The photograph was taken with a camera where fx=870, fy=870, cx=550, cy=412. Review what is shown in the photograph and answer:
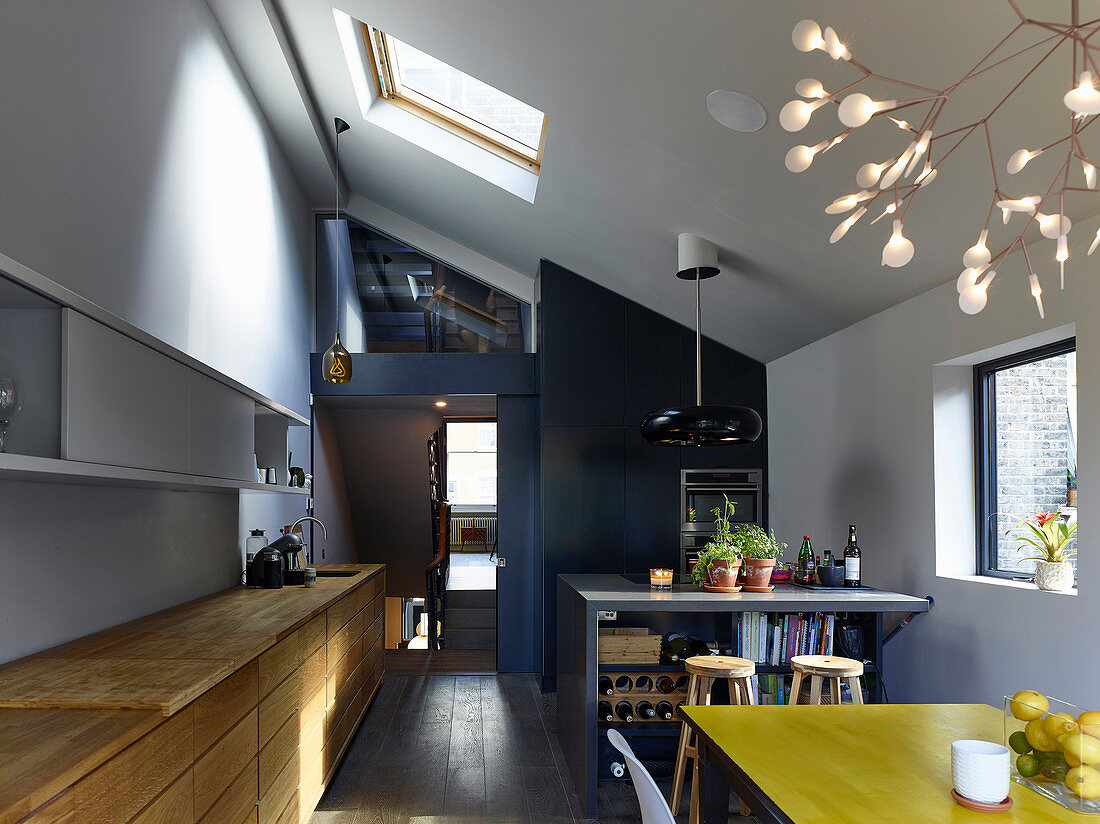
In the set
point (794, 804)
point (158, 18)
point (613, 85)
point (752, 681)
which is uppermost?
point (158, 18)

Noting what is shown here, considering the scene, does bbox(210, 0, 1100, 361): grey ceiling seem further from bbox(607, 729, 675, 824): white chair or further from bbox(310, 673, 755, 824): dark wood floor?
bbox(310, 673, 755, 824): dark wood floor

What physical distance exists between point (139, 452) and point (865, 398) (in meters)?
3.65

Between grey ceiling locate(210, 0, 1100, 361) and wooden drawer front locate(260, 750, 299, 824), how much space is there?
2893 millimetres

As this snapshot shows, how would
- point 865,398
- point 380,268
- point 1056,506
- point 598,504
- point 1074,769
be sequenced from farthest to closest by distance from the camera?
point 380,268 < point 598,504 < point 865,398 < point 1056,506 < point 1074,769

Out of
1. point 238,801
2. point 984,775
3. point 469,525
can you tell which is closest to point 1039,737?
point 984,775

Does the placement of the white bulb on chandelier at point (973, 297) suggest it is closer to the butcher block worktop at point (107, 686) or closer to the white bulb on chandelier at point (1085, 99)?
the white bulb on chandelier at point (1085, 99)

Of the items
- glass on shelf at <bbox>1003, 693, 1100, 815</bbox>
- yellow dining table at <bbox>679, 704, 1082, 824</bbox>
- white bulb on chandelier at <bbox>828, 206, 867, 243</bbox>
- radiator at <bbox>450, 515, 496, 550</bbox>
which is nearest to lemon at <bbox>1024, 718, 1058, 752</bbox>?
glass on shelf at <bbox>1003, 693, 1100, 815</bbox>

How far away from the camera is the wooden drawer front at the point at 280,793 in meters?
2.86

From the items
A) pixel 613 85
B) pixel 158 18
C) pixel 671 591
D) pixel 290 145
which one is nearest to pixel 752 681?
pixel 671 591

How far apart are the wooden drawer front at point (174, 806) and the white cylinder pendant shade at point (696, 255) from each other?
3.34 m

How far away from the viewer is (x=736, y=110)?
10.7 feet

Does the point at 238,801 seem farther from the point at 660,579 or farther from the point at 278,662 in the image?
the point at 660,579

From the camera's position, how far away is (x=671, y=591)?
4000 millimetres

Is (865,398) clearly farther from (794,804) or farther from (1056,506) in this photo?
(794,804)
